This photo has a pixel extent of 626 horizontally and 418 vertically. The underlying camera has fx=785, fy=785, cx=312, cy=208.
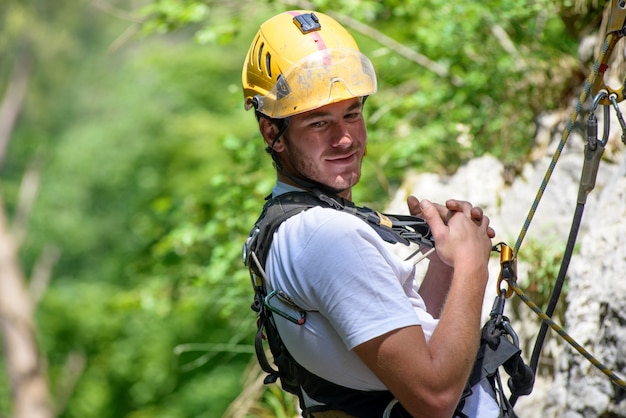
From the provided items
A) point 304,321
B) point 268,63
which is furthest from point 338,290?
point 268,63

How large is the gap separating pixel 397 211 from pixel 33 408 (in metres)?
8.95

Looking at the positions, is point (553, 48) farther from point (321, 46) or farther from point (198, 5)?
point (321, 46)

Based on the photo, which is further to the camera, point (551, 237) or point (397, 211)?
point (397, 211)

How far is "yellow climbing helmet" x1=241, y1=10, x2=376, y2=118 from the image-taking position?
78.4 inches

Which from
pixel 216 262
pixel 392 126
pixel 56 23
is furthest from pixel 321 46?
pixel 56 23

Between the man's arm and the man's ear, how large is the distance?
616mm

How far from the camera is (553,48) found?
4.88 m

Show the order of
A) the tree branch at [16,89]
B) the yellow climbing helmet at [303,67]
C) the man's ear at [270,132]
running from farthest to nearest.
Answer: the tree branch at [16,89]
the man's ear at [270,132]
the yellow climbing helmet at [303,67]

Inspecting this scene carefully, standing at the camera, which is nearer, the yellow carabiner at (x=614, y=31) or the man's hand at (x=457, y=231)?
the man's hand at (x=457, y=231)

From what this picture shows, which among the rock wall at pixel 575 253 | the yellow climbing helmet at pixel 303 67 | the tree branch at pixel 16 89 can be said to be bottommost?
the tree branch at pixel 16 89

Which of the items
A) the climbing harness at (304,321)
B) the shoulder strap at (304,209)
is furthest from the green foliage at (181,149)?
the shoulder strap at (304,209)

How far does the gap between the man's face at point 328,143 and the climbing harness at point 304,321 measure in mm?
59

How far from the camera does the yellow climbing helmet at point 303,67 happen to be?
1990 millimetres

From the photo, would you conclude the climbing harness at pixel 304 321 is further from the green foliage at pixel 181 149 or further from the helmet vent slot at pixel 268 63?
the green foliage at pixel 181 149
